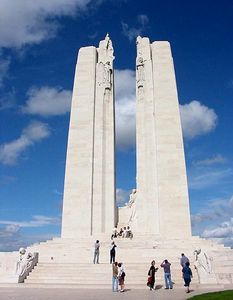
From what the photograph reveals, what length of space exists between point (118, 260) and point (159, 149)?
9.88 m

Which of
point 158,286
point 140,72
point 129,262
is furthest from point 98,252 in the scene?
point 140,72

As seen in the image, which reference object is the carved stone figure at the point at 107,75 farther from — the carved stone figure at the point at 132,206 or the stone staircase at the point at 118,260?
the stone staircase at the point at 118,260

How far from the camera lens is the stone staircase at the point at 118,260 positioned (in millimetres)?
13273

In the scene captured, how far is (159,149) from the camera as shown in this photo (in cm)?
2422

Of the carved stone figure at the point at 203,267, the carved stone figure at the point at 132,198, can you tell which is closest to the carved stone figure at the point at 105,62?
the carved stone figure at the point at 132,198

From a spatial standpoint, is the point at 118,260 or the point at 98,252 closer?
the point at 98,252

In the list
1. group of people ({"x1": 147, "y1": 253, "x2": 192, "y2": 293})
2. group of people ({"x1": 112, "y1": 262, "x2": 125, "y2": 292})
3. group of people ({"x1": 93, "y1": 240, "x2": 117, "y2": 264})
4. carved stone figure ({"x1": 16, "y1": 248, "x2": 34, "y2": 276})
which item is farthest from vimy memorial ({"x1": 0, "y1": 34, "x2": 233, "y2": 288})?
group of people ({"x1": 112, "y1": 262, "x2": 125, "y2": 292})

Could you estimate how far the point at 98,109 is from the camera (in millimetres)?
26031

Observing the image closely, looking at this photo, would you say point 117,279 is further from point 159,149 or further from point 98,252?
point 159,149

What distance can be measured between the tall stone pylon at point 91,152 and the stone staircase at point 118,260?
2.92 m

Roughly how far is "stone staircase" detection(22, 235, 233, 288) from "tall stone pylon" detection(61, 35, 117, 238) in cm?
292

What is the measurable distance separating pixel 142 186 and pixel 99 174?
2.92 meters

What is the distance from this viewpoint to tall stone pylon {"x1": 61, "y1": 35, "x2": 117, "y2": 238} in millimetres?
23797

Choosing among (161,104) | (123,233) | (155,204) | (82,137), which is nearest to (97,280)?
(123,233)
